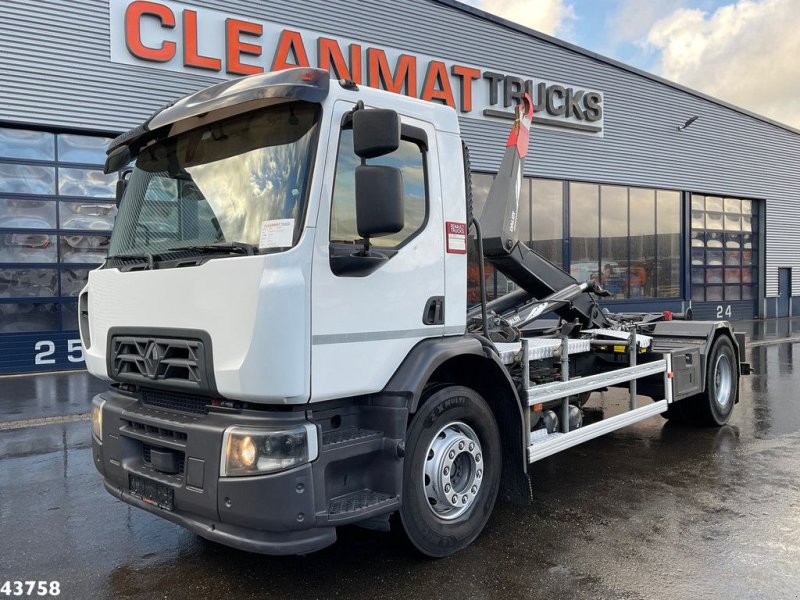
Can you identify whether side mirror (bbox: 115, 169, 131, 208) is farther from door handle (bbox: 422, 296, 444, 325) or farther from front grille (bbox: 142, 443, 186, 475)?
door handle (bbox: 422, 296, 444, 325)

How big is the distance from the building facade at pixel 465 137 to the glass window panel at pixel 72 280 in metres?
0.03

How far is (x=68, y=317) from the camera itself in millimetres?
12414

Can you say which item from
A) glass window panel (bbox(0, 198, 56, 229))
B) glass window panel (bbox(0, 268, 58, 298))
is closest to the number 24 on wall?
glass window panel (bbox(0, 268, 58, 298))

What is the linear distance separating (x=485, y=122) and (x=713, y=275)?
40.2ft

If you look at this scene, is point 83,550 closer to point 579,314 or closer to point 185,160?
point 185,160

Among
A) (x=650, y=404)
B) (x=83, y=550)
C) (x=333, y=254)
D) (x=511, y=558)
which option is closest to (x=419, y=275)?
(x=333, y=254)

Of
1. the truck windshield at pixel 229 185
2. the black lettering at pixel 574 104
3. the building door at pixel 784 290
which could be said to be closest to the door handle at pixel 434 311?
the truck windshield at pixel 229 185

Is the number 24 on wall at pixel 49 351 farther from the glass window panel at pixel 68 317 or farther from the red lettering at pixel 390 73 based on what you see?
the red lettering at pixel 390 73

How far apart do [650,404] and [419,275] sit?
141 inches

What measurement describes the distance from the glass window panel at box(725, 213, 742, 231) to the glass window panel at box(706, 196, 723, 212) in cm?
58

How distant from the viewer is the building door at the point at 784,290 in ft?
85.1

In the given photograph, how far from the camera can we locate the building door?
25933 millimetres

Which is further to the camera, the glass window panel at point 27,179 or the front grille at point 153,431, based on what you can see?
the glass window panel at point 27,179

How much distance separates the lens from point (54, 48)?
466 inches
